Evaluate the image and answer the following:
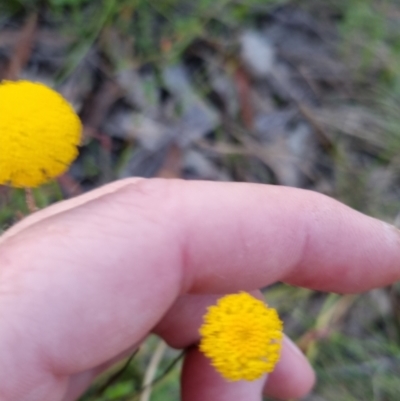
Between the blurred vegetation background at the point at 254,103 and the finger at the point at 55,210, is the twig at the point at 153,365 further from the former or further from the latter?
the finger at the point at 55,210

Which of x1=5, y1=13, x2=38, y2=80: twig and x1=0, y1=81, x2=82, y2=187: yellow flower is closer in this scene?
x1=0, y1=81, x2=82, y2=187: yellow flower

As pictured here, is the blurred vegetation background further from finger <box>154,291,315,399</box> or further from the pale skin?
the pale skin

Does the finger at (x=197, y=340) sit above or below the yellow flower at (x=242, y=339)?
below

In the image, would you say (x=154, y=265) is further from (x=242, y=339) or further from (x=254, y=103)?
(x=254, y=103)

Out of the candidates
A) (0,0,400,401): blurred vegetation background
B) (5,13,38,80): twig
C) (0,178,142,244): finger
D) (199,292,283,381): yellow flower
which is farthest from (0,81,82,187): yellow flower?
(5,13,38,80): twig

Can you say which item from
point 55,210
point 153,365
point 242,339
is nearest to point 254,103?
point 153,365

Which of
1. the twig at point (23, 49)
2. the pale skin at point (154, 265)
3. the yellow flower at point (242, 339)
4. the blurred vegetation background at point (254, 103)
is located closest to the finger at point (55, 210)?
the pale skin at point (154, 265)

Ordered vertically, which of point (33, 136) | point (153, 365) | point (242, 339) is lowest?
point (153, 365)
